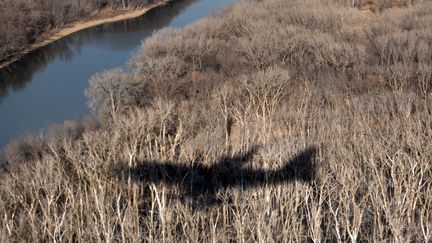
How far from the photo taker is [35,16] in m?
38.5

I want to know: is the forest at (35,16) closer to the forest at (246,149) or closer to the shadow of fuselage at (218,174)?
the forest at (246,149)

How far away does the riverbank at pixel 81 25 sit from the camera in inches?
1378

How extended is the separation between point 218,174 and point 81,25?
3070 centimetres

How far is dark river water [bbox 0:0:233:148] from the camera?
80.6 ft

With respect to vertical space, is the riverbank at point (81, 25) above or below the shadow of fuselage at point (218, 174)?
above

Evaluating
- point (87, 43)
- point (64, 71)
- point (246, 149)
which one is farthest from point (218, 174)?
point (87, 43)

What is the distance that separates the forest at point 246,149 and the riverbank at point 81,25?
1207 centimetres

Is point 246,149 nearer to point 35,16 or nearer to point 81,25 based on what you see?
point 35,16

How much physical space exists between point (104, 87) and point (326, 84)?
29.2 feet

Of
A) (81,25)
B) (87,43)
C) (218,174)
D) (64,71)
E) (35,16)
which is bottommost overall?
(64,71)

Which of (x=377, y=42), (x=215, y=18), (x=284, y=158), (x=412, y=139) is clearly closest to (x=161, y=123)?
(x=284, y=158)

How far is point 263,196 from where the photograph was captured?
12.4 meters

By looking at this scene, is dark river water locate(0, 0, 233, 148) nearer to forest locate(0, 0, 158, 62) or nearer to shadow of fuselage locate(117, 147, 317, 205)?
forest locate(0, 0, 158, 62)

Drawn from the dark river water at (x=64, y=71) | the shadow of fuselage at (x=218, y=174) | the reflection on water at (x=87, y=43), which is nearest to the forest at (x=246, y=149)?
the shadow of fuselage at (x=218, y=174)
